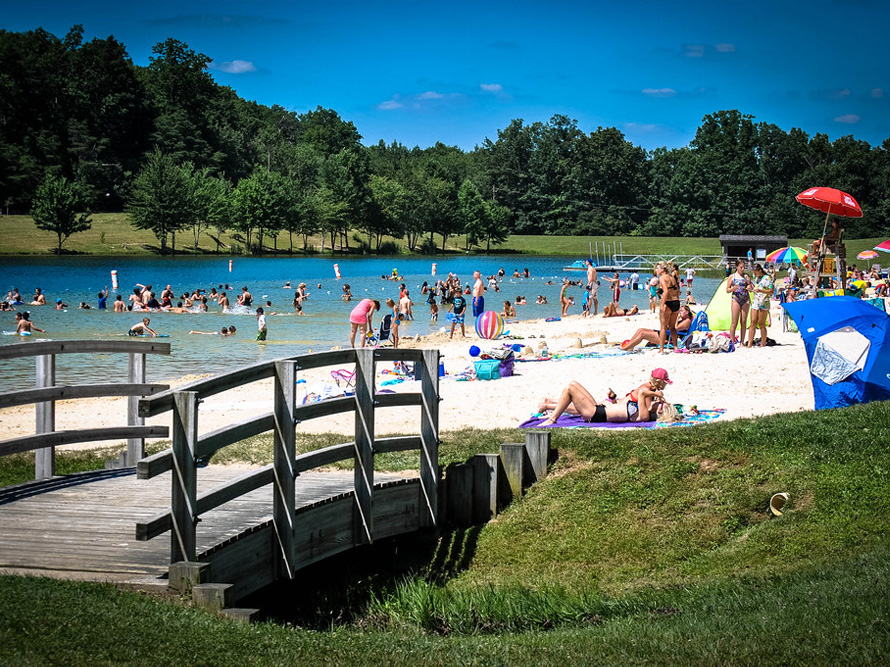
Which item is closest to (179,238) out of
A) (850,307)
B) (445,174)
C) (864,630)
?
(445,174)

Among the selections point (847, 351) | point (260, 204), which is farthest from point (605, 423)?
point (260, 204)

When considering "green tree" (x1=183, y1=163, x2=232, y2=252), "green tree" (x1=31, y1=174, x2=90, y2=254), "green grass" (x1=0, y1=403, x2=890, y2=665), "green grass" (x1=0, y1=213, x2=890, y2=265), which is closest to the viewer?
"green grass" (x1=0, y1=403, x2=890, y2=665)

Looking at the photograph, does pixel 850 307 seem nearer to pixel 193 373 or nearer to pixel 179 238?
pixel 193 373

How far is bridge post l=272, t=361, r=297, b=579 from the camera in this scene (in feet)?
16.9

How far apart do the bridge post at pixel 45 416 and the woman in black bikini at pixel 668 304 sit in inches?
466

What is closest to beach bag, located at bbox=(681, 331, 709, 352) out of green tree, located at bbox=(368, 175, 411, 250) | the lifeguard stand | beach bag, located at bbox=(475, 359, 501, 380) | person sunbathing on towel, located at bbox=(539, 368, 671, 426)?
beach bag, located at bbox=(475, 359, 501, 380)

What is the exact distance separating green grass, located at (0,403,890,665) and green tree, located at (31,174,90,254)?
229ft

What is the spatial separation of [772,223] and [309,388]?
99973 millimetres

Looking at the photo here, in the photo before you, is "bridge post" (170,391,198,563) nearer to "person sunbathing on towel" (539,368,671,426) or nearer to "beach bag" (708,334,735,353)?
"person sunbathing on towel" (539,368,671,426)

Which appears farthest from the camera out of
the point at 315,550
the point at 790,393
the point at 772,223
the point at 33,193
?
the point at 772,223

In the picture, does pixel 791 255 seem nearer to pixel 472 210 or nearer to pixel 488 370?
pixel 488 370

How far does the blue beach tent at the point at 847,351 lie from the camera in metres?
10.2

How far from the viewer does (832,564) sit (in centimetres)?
525

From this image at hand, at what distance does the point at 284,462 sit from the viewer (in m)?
5.23
